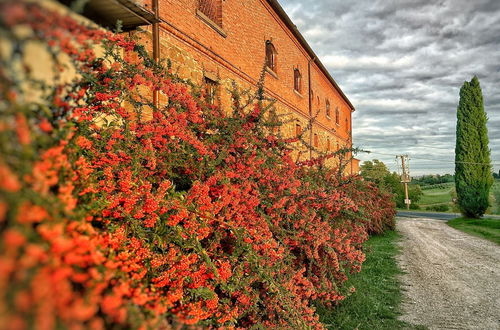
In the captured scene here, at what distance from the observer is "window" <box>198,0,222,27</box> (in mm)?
9685

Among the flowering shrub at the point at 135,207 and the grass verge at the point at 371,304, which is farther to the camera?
the grass verge at the point at 371,304

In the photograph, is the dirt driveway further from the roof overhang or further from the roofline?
the roofline

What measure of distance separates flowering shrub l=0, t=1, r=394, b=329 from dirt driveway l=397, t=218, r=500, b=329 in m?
1.71

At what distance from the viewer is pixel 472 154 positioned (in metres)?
24.5

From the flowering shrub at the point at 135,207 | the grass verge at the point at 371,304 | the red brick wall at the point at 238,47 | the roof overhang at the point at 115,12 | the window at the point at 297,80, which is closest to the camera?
the flowering shrub at the point at 135,207

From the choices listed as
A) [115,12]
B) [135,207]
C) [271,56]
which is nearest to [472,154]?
[271,56]

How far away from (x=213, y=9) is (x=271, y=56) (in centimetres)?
501

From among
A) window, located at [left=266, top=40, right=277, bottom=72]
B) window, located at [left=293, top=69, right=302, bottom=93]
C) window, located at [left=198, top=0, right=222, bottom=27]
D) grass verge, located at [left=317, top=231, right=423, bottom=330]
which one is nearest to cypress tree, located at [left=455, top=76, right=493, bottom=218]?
window, located at [left=293, top=69, right=302, bottom=93]

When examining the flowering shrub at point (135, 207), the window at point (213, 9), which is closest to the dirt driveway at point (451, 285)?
the flowering shrub at point (135, 207)

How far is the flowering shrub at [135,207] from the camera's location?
105 cm

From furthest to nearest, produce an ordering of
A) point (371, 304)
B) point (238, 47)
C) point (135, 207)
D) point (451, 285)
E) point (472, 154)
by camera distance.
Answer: point (472, 154) → point (238, 47) → point (451, 285) → point (371, 304) → point (135, 207)

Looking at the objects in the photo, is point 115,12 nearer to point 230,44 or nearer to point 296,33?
point 230,44

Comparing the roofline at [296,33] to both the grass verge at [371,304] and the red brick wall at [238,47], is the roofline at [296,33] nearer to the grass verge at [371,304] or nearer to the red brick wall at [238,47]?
the red brick wall at [238,47]

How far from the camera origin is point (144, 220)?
3225 millimetres
